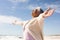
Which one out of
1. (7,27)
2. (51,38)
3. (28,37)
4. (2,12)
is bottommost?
(28,37)

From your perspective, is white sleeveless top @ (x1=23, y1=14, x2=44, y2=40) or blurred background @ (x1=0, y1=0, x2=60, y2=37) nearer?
white sleeveless top @ (x1=23, y1=14, x2=44, y2=40)

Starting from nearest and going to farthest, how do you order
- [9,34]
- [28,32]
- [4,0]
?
[28,32] < [4,0] < [9,34]

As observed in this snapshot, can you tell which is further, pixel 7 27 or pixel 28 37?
pixel 7 27

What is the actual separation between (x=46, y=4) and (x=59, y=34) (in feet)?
1.35

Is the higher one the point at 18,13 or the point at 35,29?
the point at 18,13

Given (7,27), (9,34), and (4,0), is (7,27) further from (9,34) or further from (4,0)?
(4,0)

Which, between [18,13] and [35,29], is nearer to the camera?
[35,29]

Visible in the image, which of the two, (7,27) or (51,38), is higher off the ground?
(7,27)

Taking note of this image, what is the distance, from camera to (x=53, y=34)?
85.8 inches

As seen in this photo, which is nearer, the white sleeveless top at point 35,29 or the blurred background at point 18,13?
the white sleeveless top at point 35,29

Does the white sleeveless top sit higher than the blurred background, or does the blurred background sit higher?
the blurred background

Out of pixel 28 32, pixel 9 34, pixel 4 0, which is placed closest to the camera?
pixel 28 32

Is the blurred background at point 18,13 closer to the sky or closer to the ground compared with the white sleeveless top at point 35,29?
closer to the sky

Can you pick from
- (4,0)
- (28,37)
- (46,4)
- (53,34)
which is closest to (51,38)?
(53,34)
